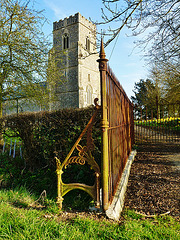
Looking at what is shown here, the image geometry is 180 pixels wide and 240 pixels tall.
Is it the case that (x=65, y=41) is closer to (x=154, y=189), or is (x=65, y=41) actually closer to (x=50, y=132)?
(x=50, y=132)

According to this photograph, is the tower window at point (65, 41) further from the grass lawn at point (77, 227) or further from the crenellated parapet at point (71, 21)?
the grass lawn at point (77, 227)

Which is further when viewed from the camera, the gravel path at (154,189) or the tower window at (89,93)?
the tower window at (89,93)

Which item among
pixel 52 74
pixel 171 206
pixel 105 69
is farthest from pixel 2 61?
pixel 171 206

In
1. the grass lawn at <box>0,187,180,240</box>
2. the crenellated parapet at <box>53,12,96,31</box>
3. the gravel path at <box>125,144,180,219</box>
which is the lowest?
the gravel path at <box>125,144,180,219</box>

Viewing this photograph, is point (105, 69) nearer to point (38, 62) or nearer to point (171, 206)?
point (171, 206)

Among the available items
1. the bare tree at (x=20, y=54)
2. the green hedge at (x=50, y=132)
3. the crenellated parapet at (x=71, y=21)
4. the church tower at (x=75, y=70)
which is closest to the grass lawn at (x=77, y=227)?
the green hedge at (x=50, y=132)

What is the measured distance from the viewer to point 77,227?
6.68 ft

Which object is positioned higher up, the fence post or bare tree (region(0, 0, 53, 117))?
bare tree (region(0, 0, 53, 117))

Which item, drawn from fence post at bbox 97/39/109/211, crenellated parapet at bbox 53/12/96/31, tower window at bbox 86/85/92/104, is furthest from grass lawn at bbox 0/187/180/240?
crenellated parapet at bbox 53/12/96/31

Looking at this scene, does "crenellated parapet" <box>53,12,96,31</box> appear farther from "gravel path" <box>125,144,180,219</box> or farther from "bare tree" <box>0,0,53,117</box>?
"gravel path" <box>125,144,180,219</box>

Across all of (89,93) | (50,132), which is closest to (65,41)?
(89,93)

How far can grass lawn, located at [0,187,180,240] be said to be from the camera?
1.87 meters

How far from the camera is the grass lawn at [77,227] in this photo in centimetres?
187

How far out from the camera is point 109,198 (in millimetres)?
2430
